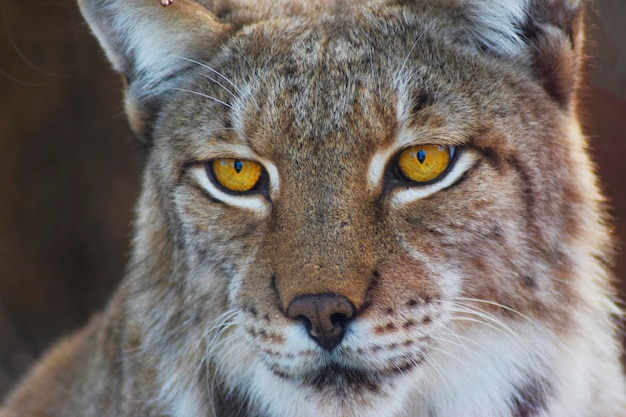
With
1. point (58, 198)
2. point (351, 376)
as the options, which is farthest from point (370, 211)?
point (58, 198)

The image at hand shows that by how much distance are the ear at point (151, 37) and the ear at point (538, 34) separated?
2.70ft

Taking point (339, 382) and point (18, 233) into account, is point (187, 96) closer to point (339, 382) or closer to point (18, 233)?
point (339, 382)

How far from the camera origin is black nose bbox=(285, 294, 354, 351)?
207cm

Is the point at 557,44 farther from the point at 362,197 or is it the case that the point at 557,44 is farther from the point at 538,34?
the point at 362,197

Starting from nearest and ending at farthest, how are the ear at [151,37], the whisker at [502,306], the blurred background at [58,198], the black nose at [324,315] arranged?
the black nose at [324,315] < the whisker at [502,306] < the ear at [151,37] < the blurred background at [58,198]

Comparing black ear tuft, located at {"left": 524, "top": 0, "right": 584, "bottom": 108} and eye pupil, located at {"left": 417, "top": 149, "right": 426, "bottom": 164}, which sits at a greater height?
black ear tuft, located at {"left": 524, "top": 0, "right": 584, "bottom": 108}

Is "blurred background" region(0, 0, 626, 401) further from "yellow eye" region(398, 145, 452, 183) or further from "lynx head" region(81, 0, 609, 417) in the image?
"yellow eye" region(398, 145, 452, 183)

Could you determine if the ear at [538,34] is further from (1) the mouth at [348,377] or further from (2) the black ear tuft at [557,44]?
(1) the mouth at [348,377]

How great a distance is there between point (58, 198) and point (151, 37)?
9.39 ft

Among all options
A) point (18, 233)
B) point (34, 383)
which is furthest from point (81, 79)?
point (34, 383)

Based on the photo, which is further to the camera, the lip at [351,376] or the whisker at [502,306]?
the whisker at [502,306]

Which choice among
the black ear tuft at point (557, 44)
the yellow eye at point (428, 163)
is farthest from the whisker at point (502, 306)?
the black ear tuft at point (557, 44)

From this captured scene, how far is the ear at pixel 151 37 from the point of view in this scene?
2586 millimetres

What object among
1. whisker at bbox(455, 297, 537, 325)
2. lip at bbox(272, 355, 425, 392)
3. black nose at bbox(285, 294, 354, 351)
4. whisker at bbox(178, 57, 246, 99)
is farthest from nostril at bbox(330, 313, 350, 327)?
whisker at bbox(178, 57, 246, 99)
